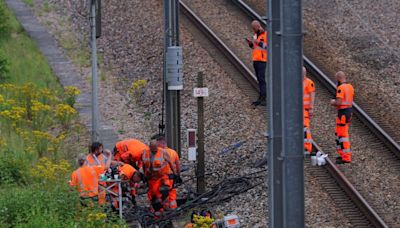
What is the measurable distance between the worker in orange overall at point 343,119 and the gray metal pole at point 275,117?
7419 mm

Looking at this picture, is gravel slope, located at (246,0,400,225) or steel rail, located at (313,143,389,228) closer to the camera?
steel rail, located at (313,143,389,228)

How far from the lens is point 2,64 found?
70.2ft

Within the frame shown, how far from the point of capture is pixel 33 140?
57.9 ft

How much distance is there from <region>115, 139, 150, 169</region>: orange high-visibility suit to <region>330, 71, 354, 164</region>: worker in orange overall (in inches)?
124

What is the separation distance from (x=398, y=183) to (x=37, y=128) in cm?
679

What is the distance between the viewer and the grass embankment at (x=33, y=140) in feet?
40.5

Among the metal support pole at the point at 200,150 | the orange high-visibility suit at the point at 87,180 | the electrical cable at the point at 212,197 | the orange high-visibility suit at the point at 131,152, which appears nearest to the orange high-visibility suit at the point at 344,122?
the electrical cable at the point at 212,197

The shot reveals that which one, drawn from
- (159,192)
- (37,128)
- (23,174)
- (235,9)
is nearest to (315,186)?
(159,192)

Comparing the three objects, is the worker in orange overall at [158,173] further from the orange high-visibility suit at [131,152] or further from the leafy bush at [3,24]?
the leafy bush at [3,24]

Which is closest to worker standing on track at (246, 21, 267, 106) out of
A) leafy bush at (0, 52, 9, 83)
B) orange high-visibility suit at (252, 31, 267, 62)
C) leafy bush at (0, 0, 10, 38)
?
orange high-visibility suit at (252, 31, 267, 62)

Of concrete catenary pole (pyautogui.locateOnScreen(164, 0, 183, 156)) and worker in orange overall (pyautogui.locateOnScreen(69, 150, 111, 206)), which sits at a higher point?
concrete catenary pole (pyautogui.locateOnScreen(164, 0, 183, 156))

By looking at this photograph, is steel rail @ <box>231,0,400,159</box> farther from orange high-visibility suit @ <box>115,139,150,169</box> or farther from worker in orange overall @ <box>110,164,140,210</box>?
worker in orange overall @ <box>110,164,140,210</box>

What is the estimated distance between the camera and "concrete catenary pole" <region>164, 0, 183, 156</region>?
17.9 m

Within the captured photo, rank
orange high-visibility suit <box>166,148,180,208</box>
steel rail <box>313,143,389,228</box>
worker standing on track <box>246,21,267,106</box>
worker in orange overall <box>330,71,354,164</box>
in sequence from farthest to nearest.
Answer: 1. worker standing on track <box>246,21,267,106</box>
2. worker in orange overall <box>330,71,354,164</box>
3. orange high-visibility suit <box>166,148,180,208</box>
4. steel rail <box>313,143,389,228</box>
